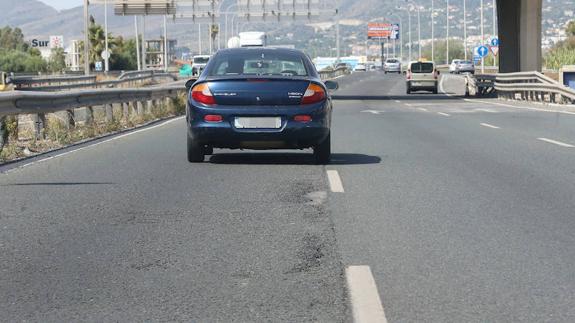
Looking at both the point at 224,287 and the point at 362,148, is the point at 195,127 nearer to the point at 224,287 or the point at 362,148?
the point at 362,148

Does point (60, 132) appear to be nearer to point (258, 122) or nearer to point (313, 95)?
point (258, 122)

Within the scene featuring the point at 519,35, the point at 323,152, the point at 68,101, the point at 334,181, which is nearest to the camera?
the point at 334,181

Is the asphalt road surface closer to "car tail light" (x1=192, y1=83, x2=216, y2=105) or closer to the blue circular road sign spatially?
"car tail light" (x1=192, y1=83, x2=216, y2=105)

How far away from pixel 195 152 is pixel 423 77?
41.9 m

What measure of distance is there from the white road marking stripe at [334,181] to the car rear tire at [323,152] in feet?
2.58

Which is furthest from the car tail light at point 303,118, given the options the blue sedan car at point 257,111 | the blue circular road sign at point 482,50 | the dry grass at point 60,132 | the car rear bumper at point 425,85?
the blue circular road sign at point 482,50

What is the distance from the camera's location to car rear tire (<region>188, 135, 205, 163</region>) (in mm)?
13305

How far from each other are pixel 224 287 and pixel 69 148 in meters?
11.2

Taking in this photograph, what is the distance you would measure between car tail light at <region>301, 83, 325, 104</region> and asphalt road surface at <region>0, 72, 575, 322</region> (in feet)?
2.90

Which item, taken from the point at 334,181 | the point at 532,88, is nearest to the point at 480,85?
the point at 532,88

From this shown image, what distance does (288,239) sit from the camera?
7672 millimetres

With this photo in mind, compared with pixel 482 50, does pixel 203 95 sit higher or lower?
lower

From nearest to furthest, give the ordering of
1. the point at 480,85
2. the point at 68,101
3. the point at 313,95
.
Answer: the point at 313,95
the point at 68,101
the point at 480,85

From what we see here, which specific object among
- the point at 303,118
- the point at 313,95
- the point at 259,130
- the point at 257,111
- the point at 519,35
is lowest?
the point at 259,130
